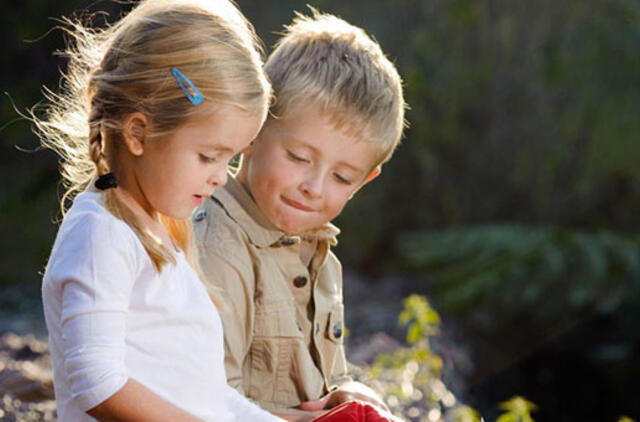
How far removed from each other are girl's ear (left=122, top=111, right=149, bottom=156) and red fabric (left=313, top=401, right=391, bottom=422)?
0.75 meters

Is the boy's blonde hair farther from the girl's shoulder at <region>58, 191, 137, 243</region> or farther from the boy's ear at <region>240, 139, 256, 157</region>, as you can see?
the girl's shoulder at <region>58, 191, 137, 243</region>

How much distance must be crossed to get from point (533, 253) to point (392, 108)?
4.30 m

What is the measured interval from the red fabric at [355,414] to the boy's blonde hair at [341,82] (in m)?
0.78

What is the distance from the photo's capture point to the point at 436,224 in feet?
23.8

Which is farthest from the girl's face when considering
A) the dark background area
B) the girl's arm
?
the dark background area

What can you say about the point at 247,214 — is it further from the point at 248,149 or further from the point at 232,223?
the point at 248,149

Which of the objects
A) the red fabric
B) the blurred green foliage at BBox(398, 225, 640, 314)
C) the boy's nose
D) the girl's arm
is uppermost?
the blurred green foliage at BBox(398, 225, 640, 314)

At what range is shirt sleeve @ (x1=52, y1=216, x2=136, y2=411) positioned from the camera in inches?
68.0

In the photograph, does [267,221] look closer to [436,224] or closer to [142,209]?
[142,209]

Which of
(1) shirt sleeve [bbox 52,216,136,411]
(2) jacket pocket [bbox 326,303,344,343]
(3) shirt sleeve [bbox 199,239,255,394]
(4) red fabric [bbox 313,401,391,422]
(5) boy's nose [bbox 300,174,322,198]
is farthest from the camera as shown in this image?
(2) jacket pocket [bbox 326,303,344,343]

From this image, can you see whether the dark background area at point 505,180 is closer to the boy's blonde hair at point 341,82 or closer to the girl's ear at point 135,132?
the boy's blonde hair at point 341,82

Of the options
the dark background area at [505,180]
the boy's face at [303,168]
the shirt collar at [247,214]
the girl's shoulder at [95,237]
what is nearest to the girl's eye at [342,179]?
the boy's face at [303,168]

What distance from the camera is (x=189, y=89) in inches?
75.0

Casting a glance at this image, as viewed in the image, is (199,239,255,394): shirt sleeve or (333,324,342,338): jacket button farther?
(333,324,342,338): jacket button
